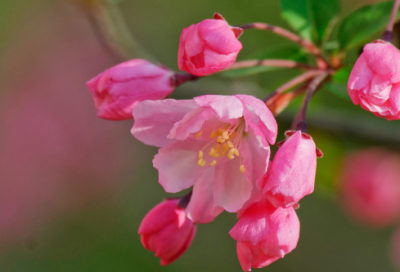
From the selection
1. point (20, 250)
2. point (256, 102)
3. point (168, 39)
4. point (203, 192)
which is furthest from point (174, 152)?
point (20, 250)

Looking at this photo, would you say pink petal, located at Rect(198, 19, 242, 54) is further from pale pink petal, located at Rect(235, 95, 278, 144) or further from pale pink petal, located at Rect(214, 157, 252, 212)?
pale pink petal, located at Rect(214, 157, 252, 212)

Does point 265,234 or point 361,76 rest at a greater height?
point 361,76

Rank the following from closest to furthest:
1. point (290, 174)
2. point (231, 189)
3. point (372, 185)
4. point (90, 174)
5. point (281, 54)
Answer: point (290, 174) < point (231, 189) < point (281, 54) < point (372, 185) < point (90, 174)

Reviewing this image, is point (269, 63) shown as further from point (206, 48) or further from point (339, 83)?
point (206, 48)

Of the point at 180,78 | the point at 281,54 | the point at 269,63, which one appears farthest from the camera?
the point at 281,54

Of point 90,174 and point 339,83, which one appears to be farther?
point 90,174

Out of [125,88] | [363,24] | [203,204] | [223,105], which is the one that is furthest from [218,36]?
[363,24]

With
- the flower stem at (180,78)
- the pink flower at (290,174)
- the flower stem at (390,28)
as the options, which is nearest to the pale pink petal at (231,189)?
the pink flower at (290,174)

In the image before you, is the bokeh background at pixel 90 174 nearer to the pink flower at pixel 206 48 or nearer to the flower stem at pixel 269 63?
the flower stem at pixel 269 63
